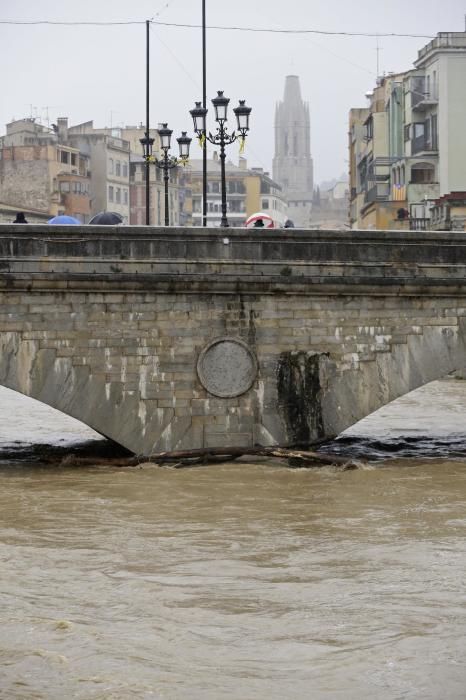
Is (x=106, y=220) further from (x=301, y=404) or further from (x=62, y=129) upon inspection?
(x=62, y=129)

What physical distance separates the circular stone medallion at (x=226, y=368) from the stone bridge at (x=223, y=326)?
0.9 inches

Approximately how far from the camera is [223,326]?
21.5m

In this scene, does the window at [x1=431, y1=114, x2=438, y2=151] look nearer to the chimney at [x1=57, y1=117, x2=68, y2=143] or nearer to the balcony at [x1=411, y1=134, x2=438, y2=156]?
the balcony at [x1=411, y1=134, x2=438, y2=156]

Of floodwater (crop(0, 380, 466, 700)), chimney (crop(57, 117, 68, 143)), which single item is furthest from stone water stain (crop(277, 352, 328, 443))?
chimney (crop(57, 117, 68, 143))

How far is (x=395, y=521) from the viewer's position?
17.5 m

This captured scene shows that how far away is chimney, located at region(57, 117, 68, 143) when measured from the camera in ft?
304

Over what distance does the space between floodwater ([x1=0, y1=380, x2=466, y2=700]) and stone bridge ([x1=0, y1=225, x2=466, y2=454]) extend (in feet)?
3.09

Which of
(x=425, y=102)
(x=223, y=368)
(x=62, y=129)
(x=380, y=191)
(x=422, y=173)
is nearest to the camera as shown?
(x=223, y=368)

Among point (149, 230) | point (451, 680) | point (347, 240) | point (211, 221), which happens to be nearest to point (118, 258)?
point (149, 230)

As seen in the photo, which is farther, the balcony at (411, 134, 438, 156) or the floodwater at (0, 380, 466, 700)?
the balcony at (411, 134, 438, 156)

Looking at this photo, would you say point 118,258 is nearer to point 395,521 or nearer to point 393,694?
point 395,521

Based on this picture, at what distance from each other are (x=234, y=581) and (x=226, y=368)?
24.3ft

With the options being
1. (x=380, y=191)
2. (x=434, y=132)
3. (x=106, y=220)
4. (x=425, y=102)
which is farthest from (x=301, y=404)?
(x=380, y=191)

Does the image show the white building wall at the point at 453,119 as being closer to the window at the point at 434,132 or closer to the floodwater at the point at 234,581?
the window at the point at 434,132
